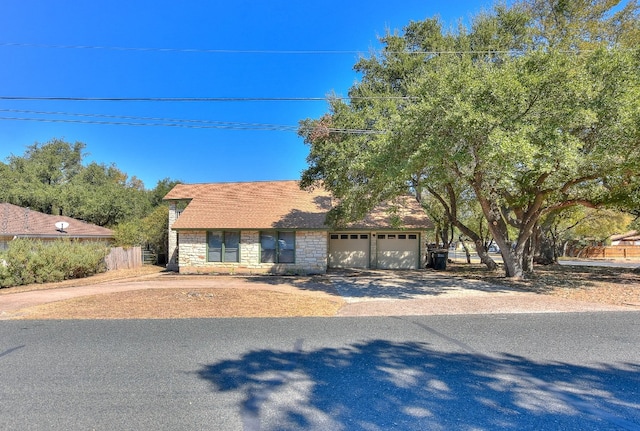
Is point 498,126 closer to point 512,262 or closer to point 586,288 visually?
point 586,288

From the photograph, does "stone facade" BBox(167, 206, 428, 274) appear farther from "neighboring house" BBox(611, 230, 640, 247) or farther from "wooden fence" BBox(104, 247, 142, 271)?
"neighboring house" BBox(611, 230, 640, 247)

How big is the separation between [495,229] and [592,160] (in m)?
5.26

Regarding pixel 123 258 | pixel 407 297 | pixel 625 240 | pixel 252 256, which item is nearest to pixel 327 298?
pixel 407 297

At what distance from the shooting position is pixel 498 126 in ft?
29.2

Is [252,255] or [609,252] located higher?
[252,255]

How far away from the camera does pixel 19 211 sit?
22.9m

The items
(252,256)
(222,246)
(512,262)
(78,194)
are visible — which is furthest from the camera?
(78,194)

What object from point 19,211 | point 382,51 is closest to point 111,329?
point 382,51

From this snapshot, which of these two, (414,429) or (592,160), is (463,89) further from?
(414,429)

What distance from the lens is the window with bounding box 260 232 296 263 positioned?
18.4 m

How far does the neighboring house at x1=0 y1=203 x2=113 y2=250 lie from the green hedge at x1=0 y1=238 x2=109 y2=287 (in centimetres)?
442

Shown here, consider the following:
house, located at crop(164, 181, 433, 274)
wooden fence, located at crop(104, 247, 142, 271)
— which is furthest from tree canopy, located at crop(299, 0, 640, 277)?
wooden fence, located at crop(104, 247, 142, 271)

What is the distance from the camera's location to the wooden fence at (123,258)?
1994 cm

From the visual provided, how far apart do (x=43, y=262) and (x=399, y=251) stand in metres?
16.0
